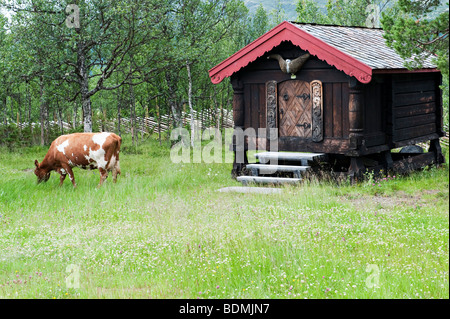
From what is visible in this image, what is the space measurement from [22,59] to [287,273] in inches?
696

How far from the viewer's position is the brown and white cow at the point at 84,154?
1594cm

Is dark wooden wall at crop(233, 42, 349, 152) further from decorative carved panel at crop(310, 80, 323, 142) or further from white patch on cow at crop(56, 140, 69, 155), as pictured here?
white patch on cow at crop(56, 140, 69, 155)

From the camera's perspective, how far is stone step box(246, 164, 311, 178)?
14953 millimetres

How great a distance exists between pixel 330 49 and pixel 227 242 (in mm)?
7325

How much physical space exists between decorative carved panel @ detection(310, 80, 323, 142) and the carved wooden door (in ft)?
0.56

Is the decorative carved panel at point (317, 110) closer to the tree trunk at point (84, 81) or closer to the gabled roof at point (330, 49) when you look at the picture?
the gabled roof at point (330, 49)

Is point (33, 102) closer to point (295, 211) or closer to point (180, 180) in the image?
point (180, 180)

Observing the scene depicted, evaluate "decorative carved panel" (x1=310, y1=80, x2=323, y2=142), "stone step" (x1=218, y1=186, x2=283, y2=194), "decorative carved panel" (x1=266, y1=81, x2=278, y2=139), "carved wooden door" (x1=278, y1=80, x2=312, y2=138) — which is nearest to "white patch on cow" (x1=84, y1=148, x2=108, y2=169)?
"stone step" (x1=218, y1=186, x2=283, y2=194)

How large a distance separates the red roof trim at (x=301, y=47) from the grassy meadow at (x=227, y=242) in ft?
8.98

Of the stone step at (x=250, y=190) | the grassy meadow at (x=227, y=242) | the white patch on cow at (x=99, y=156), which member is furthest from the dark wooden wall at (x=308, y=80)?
the white patch on cow at (x=99, y=156)

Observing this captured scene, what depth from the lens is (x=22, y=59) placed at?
2211cm

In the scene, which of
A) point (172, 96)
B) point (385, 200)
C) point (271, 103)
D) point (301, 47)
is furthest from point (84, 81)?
point (385, 200)

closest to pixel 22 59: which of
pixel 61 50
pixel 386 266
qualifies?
pixel 61 50

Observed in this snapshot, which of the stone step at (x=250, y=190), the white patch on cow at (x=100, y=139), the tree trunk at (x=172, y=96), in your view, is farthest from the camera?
the tree trunk at (x=172, y=96)
